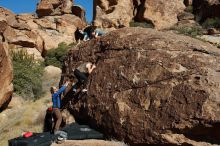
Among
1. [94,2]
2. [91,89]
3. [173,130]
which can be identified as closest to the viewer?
[173,130]

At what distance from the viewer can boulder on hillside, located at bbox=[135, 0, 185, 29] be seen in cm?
3647

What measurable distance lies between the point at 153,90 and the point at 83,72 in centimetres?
302

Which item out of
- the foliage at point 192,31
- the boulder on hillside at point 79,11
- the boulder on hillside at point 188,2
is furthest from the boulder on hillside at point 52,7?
the foliage at point 192,31

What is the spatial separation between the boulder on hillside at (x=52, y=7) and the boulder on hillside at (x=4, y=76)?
2224 centimetres

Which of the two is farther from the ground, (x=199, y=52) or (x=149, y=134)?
(x=199, y=52)

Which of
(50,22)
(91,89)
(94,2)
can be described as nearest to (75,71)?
(91,89)

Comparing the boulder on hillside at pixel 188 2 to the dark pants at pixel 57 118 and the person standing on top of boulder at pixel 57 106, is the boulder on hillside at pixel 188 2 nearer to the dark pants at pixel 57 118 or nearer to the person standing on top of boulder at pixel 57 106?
the person standing on top of boulder at pixel 57 106

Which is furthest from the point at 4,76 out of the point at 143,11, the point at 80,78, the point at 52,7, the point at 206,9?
the point at 52,7

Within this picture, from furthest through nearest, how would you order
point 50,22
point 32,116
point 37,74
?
point 50,22, point 37,74, point 32,116

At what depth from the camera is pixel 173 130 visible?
9.16m

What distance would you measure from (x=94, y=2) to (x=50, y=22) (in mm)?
5017

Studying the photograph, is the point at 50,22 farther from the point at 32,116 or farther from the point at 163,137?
the point at 163,137

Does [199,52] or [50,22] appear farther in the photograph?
[50,22]

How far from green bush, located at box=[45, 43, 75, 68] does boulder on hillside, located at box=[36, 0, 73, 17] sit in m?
7.56
